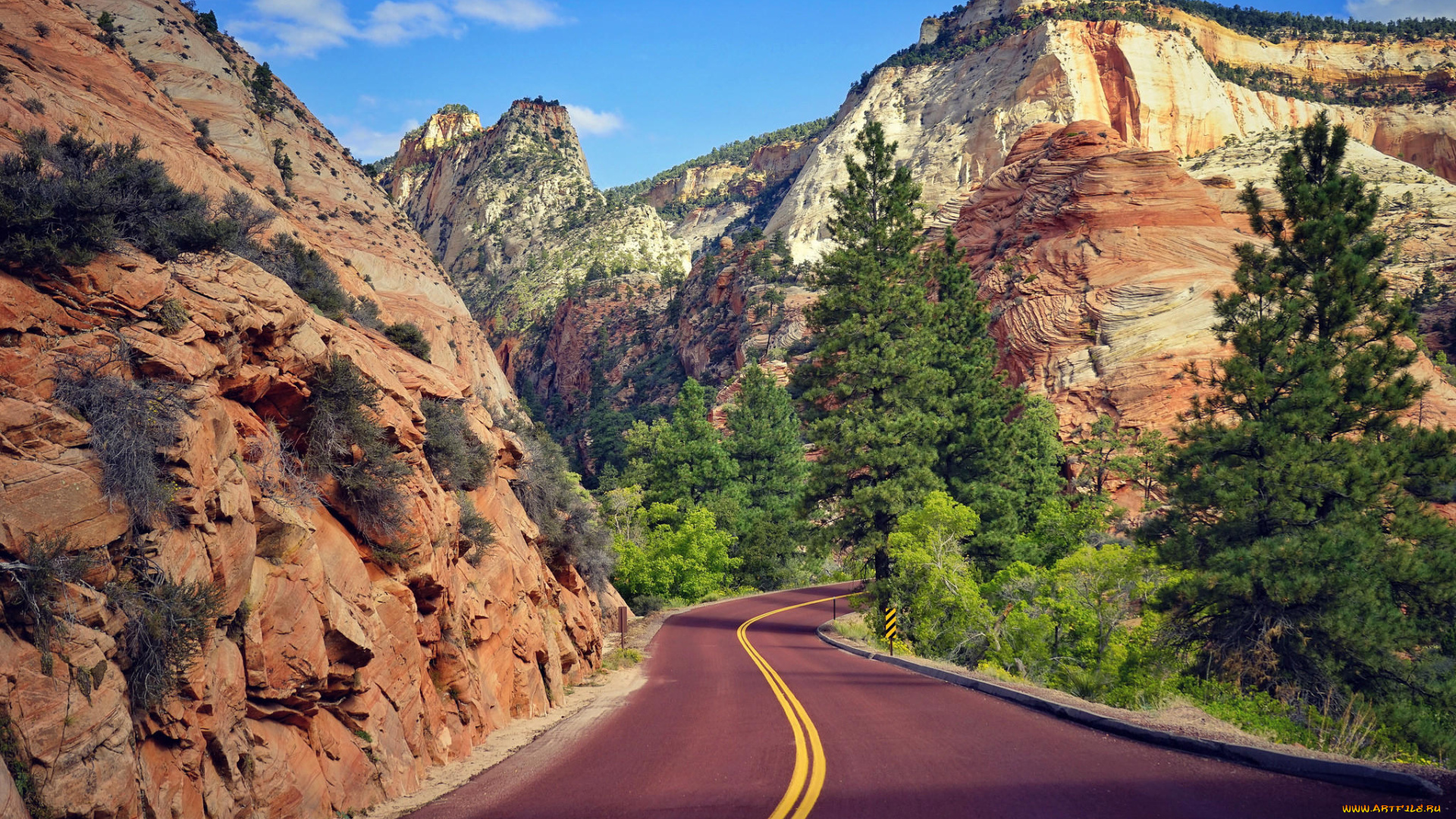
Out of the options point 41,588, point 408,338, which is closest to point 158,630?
point 41,588

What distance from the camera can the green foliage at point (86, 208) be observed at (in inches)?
263

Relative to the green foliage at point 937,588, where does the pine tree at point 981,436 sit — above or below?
above

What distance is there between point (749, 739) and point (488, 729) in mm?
4004

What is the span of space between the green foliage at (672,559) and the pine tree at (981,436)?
11446 millimetres

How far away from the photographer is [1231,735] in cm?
768

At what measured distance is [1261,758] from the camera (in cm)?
640

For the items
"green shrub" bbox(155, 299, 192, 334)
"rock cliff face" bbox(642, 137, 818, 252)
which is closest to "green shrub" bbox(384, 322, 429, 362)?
"green shrub" bbox(155, 299, 192, 334)

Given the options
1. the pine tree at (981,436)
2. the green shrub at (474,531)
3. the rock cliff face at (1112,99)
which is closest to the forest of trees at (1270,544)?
the pine tree at (981,436)

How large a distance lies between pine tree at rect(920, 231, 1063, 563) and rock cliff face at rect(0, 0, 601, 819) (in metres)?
21.1

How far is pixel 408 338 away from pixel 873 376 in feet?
63.3

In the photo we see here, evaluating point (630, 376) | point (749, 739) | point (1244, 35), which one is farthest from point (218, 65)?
point (1244, 35)

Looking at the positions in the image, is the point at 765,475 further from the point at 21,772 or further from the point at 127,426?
the point at 21,772

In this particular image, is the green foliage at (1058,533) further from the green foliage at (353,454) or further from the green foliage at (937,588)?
the green foliage at (353,454)

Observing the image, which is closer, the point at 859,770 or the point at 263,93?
the point at 859,770
